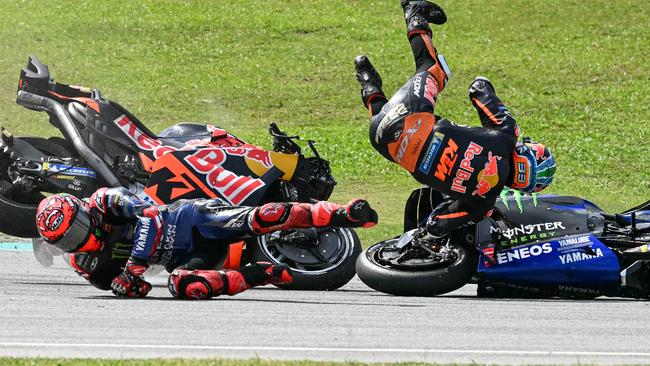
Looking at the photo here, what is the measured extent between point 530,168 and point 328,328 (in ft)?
11.0

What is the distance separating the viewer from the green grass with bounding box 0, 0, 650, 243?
1086 inches

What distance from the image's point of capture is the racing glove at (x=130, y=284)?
33.1 feet

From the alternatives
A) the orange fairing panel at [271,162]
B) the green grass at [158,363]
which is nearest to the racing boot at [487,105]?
the orange fairing panel at [271,162]

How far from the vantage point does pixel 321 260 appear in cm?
1126

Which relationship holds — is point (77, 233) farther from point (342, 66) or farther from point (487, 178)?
point (342, 66)

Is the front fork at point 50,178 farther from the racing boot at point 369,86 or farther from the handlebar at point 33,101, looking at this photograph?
the racing boot at point 369,86

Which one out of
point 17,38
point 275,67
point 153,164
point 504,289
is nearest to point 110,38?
point 17,38

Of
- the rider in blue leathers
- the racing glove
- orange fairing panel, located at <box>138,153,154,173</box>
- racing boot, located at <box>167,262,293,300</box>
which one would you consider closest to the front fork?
orange fairing panel, located at <box>138,153,154,173</box>

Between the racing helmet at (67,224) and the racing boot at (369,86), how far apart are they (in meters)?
2.45

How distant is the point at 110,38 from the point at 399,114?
2789 cm

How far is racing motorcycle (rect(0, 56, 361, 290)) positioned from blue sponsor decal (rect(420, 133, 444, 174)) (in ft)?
3.39

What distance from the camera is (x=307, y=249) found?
1123cm

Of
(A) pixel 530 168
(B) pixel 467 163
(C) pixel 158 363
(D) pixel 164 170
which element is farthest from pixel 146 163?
(C) pixel 158 363

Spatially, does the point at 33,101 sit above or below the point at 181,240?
above
